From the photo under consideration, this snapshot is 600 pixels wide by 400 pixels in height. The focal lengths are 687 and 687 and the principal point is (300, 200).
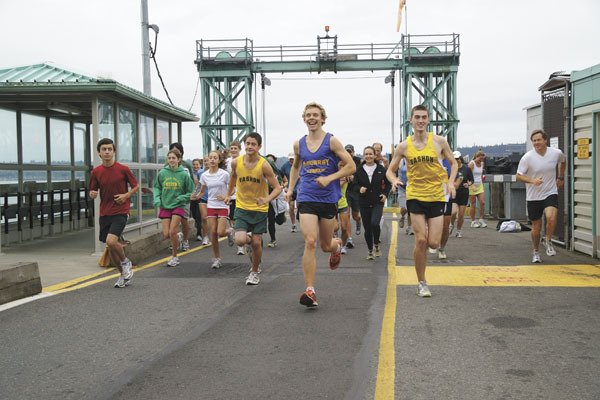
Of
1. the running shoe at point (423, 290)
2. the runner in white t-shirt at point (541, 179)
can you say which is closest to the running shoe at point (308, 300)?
the running shoe at point (423, 290)

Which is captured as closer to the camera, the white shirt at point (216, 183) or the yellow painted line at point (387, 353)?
the yellow painted line at point (387, 353)

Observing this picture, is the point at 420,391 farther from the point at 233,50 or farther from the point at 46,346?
the point at 233,50

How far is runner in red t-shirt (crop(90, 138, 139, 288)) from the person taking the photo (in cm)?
828

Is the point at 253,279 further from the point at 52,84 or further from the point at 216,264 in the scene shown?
the point at 52,84

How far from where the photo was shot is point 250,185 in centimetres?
841

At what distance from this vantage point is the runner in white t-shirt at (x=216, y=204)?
1000 cm

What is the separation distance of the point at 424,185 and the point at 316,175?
4.07 feet

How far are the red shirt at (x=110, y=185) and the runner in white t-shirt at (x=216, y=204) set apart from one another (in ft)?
4.83

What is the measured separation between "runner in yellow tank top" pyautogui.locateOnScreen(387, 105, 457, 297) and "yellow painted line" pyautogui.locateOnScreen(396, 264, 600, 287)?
0.96 meters

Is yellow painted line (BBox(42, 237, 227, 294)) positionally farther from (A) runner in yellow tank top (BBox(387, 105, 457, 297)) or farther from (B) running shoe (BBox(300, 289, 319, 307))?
(A) runner in yellow tank top (BBox(387, 105, 457, 297))

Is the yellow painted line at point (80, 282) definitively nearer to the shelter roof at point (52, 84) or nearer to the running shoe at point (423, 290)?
the shelter roof at point (52, 84)

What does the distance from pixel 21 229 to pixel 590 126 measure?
10765mm

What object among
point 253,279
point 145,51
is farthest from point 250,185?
point 145,51

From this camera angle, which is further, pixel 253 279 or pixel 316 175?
pixel 253 279
